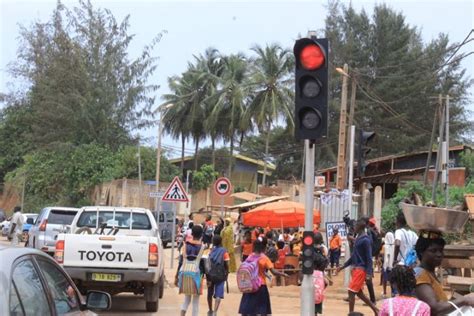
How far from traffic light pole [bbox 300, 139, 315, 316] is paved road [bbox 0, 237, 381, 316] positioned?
5038mm

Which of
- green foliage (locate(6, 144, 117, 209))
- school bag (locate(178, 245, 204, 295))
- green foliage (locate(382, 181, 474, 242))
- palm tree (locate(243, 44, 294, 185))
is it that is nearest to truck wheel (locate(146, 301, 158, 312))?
school bag (locate(178, 245, 204, 295))

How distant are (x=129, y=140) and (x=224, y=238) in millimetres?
30334

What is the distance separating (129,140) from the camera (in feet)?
159

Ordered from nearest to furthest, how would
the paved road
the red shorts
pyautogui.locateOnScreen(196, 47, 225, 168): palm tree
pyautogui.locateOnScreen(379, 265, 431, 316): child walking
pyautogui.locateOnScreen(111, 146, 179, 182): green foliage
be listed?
pyautogui.locateOnScreen(379, 265, 431, 316): child walking, the red shorts, the paved road, pyautogui.locateOnScreen(111, 146, 179, 182): green foliage, pyautogui.locateOnScreen(196, 47, 225, 168): palm tree

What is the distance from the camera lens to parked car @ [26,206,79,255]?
63.7 ft

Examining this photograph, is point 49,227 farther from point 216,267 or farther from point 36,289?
point 36,289

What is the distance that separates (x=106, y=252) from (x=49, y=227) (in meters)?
8.19

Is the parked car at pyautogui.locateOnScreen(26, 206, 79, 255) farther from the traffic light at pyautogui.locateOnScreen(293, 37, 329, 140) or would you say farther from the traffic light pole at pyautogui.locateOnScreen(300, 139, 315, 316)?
the traffic light at pyautogui.locateOnScreen(293, 37, 329, 140)

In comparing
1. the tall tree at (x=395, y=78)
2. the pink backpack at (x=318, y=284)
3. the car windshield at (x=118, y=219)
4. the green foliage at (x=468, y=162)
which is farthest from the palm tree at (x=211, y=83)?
the pink backpack at (x=318, y=284)

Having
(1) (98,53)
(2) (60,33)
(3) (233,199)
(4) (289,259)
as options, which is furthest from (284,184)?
(4) (289,259)

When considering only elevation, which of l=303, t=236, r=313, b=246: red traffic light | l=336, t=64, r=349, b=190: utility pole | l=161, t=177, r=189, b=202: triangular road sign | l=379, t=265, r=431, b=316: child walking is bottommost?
l=379, t=265, r=431, b=316: child walking

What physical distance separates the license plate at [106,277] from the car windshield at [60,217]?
835cm

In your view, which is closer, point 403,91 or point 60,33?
point 60,33

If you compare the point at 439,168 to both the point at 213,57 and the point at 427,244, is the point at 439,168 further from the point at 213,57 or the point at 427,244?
the point at 213,57
